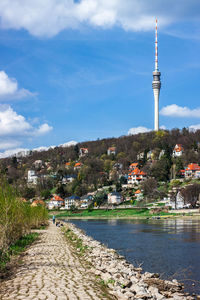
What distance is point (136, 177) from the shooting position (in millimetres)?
146875

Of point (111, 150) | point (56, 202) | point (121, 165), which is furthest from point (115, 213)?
point (111, 150)

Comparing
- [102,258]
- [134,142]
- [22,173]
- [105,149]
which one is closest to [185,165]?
[134,142]

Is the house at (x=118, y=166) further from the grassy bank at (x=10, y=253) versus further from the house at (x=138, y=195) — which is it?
the grassy bank at (x=10, y=253)

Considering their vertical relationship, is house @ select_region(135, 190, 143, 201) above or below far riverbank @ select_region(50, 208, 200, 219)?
above

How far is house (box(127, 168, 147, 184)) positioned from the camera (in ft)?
481

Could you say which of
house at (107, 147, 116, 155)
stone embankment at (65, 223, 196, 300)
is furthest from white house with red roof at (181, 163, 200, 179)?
stone embankment at (65, 223, 196, 300)

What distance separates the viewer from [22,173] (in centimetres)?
19500

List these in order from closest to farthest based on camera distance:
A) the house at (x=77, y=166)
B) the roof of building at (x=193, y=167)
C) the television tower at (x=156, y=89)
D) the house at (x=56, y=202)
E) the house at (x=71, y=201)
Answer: the house at (x=71, y=201) → the roof of building at (x=193, y=167) → the house at (x=56, y=202) → the television tower at (x=156, y=89) → the house at (x=77, y=166)

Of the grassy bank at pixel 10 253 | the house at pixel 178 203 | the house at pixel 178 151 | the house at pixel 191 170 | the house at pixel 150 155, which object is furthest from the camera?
the house at pixel 150 155

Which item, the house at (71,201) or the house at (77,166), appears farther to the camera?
the house at (77,166)

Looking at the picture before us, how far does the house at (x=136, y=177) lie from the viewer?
14662cm

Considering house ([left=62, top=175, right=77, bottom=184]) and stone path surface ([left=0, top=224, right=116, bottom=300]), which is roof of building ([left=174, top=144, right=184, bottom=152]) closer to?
house ([left=62, top=175, right=77, bottom=184])

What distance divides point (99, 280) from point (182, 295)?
2906 millimetres

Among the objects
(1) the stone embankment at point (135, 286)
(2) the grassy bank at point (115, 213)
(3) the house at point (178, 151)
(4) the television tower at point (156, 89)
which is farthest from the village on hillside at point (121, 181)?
(1) the stone embankment at point (135, 286)
